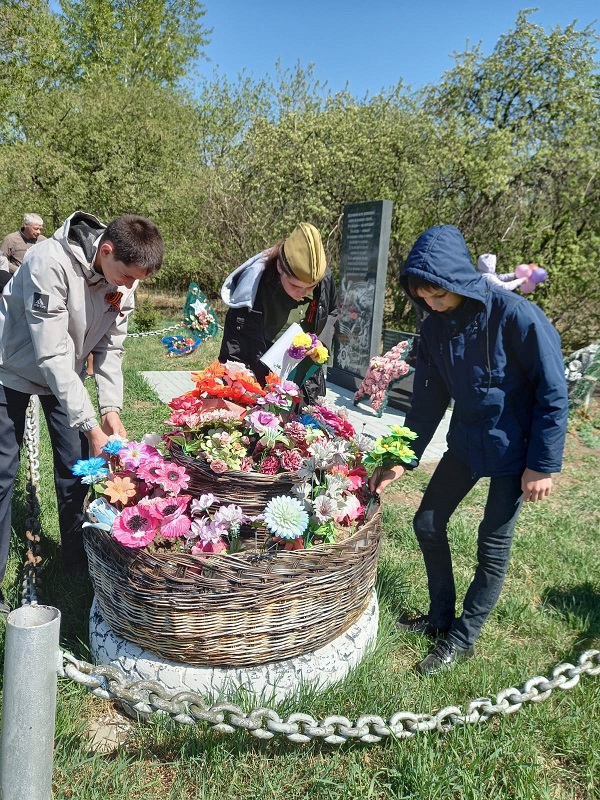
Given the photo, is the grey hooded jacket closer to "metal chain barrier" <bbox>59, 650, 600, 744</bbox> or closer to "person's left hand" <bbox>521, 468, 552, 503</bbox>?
"metal chain barrier" <bbox>59, 650, 600, 744</bbox>

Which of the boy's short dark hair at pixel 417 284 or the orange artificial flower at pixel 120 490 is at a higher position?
the boy's short dark hair at pixel 417 284

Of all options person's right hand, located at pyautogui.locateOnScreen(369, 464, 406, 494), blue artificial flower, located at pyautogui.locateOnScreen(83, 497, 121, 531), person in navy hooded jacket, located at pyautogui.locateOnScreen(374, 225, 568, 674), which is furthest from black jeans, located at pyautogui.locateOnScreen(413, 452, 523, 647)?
blue artificial flower, located at pyautogui.locateOnScreen(83, 497, 121, 531)

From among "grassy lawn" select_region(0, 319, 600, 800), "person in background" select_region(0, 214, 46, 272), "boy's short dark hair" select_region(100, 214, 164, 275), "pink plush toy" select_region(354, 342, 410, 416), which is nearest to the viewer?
"grassy lawn" select_region(0, 319, 600, 800)

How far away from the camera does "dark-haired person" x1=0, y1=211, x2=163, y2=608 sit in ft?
8.20

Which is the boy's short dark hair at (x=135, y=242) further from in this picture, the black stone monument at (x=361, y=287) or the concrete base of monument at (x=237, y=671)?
the black stone monument at (x=361, y=287)

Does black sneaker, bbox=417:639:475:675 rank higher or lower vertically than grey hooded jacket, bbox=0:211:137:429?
lower

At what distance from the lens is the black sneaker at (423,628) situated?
273 centimetres

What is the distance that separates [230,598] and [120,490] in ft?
1.91

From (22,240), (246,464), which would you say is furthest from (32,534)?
(22,240)

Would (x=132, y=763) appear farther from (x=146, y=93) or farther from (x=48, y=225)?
(x=146, y=93)

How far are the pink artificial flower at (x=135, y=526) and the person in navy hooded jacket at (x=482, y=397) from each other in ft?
3.02

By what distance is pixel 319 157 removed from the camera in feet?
39.0

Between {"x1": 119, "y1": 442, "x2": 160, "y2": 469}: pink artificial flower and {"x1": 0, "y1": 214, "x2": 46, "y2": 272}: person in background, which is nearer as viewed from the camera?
{"x1": 119, "y1": 442, "x2": 160, "y2": 469}: pink artificial flower

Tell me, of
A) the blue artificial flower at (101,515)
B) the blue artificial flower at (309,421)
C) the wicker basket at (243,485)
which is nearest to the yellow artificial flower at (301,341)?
the blue artificial flower at (309,421)
